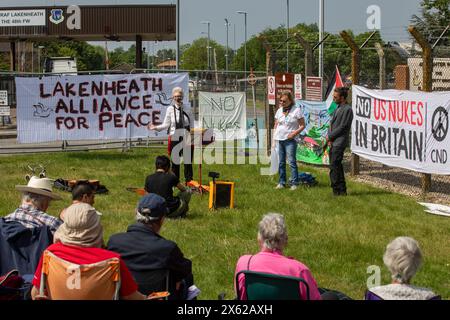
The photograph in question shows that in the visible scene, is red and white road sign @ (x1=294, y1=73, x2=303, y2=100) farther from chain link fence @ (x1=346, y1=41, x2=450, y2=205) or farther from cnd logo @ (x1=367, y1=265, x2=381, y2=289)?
cnd logo @ (x1=367, y1=265, x2=381, y2=289)

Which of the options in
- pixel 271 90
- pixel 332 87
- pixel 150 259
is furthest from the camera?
pixel 271 90

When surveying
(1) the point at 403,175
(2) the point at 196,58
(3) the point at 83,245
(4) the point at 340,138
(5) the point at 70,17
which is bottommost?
(1) the point at 403,175

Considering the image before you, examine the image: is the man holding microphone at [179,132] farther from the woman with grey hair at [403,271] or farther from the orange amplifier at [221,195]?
the woman with grey hair at [403,271]

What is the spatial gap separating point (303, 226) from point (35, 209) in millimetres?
4607

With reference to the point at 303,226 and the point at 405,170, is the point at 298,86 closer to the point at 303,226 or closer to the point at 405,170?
the point at 405,170

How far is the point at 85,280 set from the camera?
4.62 m

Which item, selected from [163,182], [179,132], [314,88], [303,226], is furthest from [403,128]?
[163,182]

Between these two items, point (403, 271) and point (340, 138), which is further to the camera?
point (340, 138)

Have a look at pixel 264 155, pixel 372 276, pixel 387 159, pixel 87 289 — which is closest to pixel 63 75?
pixel 264 155

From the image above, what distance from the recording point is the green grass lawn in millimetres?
7680

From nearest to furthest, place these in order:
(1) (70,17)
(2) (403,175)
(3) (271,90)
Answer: (2) (403,175) → (3) (271,90) → (1) (70,17)

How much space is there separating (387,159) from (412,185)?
2.57 feet

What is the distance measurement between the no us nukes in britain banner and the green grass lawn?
2.42 ft
